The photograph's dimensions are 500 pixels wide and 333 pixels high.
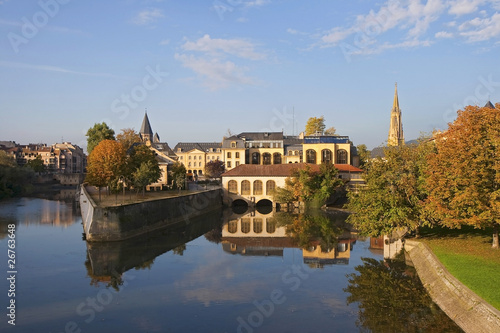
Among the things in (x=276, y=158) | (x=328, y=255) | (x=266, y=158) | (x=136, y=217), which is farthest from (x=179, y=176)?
(x=276, y=158)

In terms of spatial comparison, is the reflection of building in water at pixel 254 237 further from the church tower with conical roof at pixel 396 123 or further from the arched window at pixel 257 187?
the church tower with conical roof at pixel 396 123

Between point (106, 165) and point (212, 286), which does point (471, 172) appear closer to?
point (212, 286)

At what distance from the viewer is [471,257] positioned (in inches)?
1025

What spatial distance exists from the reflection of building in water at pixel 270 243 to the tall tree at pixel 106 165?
16187 mm

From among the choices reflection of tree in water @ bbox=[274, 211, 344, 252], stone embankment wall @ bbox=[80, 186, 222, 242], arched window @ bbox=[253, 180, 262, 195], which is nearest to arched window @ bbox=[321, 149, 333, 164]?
arched window @ bbox=[253, 180, 262, 195]

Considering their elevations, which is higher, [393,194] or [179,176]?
[179,176]

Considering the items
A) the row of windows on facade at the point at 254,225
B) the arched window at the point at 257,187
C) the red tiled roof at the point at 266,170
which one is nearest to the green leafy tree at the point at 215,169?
the red tiled roof at the point at 266,170

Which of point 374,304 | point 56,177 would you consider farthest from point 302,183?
point 56,177

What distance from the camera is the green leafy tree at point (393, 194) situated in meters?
33.6

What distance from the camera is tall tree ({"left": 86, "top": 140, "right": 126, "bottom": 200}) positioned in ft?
189

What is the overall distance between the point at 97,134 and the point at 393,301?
70791mm

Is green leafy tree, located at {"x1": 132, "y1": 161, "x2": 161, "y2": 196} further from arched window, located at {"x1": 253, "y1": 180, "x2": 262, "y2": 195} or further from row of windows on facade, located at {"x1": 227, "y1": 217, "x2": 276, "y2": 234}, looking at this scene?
arched window, located at {"x1": 253, "y1": 180, "x2": 262, "y2": 195}

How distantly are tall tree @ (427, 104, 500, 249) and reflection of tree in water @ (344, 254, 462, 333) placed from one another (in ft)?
16.0

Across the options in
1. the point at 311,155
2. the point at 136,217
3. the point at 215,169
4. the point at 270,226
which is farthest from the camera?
the point at 215,169
